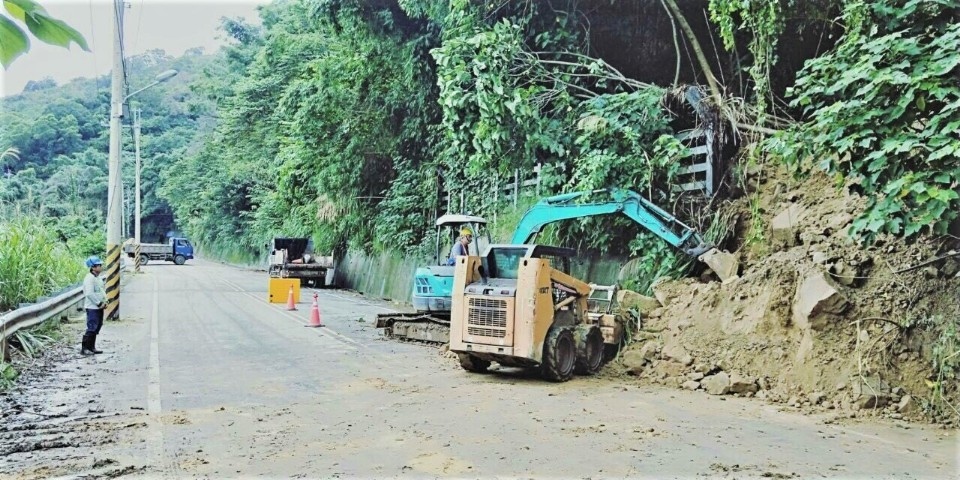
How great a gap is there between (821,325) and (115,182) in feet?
53.8

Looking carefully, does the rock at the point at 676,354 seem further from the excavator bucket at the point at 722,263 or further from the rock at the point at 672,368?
the excavator bucket at the point at 722,263

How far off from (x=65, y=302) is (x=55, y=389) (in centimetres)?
730

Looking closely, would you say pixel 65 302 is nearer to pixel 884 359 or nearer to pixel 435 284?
pixel 435 284

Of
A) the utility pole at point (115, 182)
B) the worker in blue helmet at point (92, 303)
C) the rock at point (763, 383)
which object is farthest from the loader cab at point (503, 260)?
the utility pole at point (115, 182)

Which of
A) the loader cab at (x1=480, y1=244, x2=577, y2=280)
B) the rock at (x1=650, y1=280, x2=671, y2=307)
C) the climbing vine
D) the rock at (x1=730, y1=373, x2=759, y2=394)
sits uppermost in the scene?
the climbing vine

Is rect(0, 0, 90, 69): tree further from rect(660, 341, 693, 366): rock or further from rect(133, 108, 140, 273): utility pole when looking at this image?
rect(133, 108, 140, 273): utility pole

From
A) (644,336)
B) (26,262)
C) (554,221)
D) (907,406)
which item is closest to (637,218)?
(554,221)

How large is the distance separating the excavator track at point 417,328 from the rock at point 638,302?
3.37 metres

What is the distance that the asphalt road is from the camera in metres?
5.42

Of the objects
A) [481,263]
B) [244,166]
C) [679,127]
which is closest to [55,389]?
[481,263]

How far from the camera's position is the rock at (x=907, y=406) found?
7.16 meters

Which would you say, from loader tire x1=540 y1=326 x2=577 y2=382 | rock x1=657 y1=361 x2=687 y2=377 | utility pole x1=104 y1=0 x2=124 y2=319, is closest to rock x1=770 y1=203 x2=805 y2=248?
rock x1=657 y1=361 x2=687 y2=377

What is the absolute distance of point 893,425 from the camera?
6902 mm

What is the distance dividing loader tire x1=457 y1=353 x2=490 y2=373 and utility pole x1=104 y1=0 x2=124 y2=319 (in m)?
10.3
